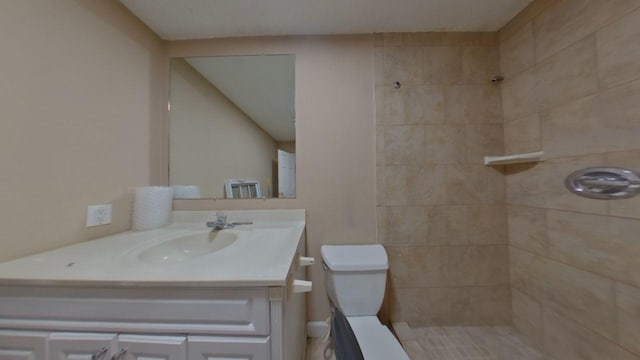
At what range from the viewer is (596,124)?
3.38 ft

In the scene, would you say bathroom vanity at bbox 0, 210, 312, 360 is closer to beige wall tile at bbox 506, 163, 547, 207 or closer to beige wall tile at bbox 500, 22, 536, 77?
beige wall tile at bbox 506, 163, 547, 207

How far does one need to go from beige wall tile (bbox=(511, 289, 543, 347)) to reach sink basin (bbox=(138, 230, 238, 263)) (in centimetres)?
173

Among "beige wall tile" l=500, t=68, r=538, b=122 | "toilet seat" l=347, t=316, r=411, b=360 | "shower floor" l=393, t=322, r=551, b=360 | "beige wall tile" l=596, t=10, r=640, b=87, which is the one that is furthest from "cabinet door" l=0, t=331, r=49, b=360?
"beige wall tile" l=500, t=68, r=538, b=122

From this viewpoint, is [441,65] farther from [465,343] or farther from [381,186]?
[465,343]

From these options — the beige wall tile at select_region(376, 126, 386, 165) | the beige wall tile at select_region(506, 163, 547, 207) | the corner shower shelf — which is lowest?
the beige wall tile at select_region(506, 163, 547, 207)

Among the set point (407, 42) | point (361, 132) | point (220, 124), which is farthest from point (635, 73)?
point (220, 124)

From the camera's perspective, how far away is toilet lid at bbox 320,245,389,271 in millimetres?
1338

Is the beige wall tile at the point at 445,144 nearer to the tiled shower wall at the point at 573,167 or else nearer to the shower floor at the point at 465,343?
the tiled shower wall at the point at 573,167

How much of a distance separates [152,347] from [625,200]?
175 cm

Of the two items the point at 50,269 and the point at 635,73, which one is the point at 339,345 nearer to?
the point at 50,269

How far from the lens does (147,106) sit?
4.83 ft

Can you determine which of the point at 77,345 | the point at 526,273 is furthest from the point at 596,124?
the point at 77,345

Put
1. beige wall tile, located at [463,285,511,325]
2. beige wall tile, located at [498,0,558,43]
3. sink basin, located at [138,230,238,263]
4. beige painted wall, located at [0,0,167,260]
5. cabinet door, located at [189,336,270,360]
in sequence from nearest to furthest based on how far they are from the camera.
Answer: cabinet door, located at [189,336,270,360] → beige painted wall, located at [0,0,167,260] → sink basin, located at [138,230,238,263] → beige wall tile, located at [498,0,558,43] → beige wall tile, located at [463,285,511,325]

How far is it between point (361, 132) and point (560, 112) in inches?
40.0
